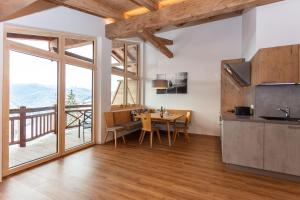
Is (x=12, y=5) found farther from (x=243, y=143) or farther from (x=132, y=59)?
(x=132, y=59)

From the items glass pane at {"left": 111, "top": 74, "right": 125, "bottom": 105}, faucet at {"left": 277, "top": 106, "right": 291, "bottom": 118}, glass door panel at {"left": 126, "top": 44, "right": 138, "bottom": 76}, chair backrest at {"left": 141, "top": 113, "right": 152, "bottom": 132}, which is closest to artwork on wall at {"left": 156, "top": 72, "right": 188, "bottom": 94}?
glass door panel at {"left": 126, "top": 44, "right": 138, "bottom": 76}

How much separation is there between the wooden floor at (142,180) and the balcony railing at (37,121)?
2.59 feet

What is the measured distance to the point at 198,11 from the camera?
12.1 feet

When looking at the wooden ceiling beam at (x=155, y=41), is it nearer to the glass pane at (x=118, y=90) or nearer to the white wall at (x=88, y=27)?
the white wall at (x=88, y=27)

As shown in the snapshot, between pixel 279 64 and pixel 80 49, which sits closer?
pixel 279 64

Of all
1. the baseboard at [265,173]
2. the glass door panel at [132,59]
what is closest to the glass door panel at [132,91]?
the glass door panel at [132,59]

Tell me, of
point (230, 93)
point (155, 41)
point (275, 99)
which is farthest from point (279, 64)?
point (155, 41)

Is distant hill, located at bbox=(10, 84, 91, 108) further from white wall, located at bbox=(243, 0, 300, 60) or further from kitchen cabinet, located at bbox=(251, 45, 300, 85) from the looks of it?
white wall, located at bbox=(243, 0, 300, 60)

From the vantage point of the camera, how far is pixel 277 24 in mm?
3256

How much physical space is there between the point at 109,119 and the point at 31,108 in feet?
6.29

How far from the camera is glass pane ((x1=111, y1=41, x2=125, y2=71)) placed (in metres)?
5.91

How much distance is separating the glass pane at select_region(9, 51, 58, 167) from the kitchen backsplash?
4.19 metres

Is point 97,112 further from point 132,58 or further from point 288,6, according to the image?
point 288,6

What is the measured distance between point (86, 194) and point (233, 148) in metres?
2.49
